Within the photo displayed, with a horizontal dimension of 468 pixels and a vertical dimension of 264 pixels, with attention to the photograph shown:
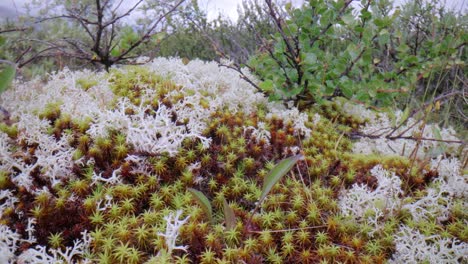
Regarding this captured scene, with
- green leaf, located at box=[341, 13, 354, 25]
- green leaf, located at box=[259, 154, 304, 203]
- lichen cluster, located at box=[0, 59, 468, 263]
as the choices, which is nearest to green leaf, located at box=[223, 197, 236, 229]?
lichen cluster, located at box=[0, 59, 468, 263]

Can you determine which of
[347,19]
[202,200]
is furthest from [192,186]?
[347,19]

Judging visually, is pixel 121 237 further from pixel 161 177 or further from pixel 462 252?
pixel 462 252

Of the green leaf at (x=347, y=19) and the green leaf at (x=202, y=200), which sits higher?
the green leaf at (x=347, y=19)

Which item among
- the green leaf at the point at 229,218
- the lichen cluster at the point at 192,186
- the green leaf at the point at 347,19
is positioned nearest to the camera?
the lichen cluster at the point at 192,186

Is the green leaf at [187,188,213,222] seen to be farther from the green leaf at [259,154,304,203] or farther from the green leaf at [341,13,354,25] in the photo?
the green leaf at [341,13,354,25]

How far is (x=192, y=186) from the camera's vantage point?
205cm

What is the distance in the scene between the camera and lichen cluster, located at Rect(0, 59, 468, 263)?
1659mm

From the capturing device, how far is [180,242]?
164cm

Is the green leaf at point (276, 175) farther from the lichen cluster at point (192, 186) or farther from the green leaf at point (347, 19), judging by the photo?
the green leaf at point (347, 19)

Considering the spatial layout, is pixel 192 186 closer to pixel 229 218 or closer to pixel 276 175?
pixel 229 218

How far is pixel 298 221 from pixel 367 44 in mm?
1693

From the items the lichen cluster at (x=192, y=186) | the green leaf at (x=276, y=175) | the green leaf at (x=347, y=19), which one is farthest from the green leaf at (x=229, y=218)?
the green leaf at (x=347, y=19)

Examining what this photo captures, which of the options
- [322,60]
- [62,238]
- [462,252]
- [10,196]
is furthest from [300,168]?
[10,196]

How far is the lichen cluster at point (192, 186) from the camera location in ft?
5.44
